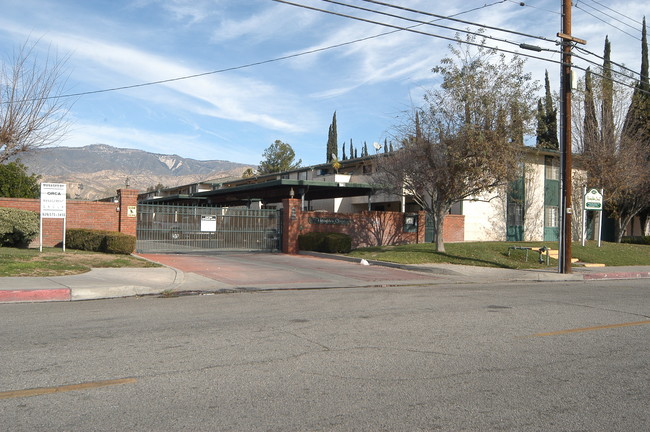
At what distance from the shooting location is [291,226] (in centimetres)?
2741

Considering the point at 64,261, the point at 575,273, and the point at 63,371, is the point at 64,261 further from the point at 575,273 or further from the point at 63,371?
the point at 575,273

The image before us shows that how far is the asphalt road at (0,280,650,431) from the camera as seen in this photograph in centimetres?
450

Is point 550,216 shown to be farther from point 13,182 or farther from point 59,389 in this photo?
point 59,389

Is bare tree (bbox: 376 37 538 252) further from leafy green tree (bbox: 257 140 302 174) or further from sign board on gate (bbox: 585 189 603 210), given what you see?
leafy green tree (bbox: 257 140 302 174)

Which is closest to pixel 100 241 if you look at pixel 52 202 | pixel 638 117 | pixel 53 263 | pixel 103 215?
pixel 52 202

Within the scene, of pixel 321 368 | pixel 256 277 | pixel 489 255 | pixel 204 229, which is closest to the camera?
pixel 321 368

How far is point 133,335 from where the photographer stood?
7426mm

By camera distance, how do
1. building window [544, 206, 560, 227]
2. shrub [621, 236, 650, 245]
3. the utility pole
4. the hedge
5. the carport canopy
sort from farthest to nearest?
1. shrub [621, 236, 650, 245]
2. building window [544, 206, 560, 227]
3. the carport canopy
4. the hedge
5. the utility pole

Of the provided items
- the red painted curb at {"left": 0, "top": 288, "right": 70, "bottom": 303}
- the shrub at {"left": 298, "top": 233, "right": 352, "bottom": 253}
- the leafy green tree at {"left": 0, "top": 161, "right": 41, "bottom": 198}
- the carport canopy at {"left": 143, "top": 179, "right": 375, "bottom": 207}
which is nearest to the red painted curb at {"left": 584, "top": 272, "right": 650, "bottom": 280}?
the shrub at {"left": 298, "top": 233, "right": 352, "bottom": 253}

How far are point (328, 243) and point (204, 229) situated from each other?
598 cm

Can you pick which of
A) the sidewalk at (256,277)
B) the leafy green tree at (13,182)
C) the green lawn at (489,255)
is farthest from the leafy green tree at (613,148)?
the leafy green tree at (13,182)

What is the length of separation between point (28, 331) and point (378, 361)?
4.92 metres

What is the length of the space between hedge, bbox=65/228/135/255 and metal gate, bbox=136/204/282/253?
10.4 feet

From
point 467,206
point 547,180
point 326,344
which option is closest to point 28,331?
point 326,344
